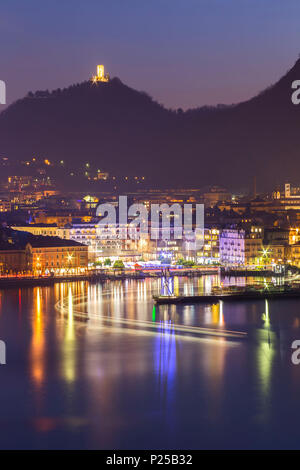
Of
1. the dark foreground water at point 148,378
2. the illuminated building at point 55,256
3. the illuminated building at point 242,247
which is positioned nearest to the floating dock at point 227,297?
the dark foreground water at point 148,378

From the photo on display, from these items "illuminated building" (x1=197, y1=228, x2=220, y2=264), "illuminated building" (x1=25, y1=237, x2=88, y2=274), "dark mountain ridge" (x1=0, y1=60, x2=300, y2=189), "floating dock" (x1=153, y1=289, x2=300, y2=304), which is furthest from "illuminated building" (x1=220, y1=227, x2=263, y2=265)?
"dark mountain ridge" (x1=0, y1=60, x2=300, y2=189)

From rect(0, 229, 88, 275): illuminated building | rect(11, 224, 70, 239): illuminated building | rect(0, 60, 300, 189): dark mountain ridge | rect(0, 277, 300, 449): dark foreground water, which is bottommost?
rect(0, 277, 300, 449): dark foreground water

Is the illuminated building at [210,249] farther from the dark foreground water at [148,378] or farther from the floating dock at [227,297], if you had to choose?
the dark foreground water at [148,378]

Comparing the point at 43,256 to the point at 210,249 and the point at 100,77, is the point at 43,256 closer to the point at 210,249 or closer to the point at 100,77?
the point at 210,249

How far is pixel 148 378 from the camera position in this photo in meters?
8.11

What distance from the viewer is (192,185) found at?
37.4m

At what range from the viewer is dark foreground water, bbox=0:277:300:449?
6.68 metres

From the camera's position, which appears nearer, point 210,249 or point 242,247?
point 242,247

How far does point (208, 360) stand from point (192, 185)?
28.8m

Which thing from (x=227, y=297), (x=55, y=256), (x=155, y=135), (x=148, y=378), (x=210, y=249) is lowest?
(x=148, y=378)

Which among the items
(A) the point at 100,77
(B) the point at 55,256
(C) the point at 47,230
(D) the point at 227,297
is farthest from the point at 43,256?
(A) the point at 100,77

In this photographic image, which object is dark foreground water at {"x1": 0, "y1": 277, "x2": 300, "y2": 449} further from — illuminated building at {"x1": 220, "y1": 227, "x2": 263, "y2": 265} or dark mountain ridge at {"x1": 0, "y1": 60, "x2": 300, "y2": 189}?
dark mountain ridge at {"x1": 0, "y1": 60, "x2": 300, "y2": 189}
